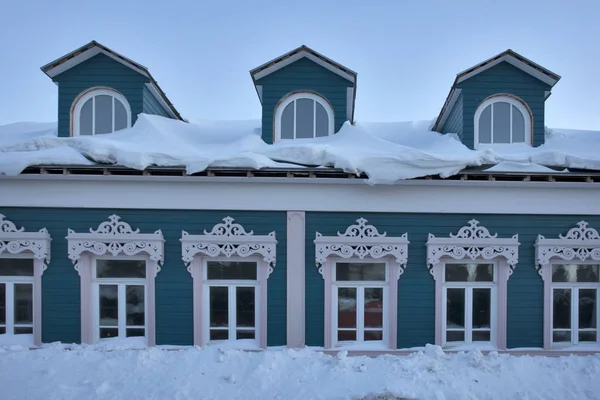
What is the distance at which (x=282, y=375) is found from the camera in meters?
5.27

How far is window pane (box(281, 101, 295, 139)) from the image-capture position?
23.3 ft

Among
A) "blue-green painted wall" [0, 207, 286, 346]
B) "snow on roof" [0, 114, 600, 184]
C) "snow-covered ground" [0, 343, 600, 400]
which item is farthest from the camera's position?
"blue-green painted wall" [0, 207, 286, 346]

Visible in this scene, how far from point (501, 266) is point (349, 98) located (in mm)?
4627

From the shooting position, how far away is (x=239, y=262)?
20.3 feet

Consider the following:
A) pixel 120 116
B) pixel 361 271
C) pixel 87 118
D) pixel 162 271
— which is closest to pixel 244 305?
pixel 162 271

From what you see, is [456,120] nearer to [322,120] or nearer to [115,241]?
[322,120]

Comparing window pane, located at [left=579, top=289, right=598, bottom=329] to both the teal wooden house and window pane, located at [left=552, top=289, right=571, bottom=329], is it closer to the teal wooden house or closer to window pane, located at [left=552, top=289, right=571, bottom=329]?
the teal wooden house

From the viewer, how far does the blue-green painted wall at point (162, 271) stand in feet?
19.8

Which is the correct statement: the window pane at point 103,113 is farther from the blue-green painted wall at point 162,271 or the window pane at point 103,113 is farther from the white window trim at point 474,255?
the white window trim at point 474,255

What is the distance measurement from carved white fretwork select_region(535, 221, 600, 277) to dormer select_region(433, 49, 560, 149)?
2.05m

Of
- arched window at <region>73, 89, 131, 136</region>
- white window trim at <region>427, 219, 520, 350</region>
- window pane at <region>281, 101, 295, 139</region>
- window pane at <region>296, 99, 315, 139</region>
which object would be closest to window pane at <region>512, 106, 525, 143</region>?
white window trim at <region>427, 219, 520, 350</region>

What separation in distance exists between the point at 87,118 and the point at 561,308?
10378mm

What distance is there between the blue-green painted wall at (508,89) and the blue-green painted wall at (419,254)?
1.92 meters

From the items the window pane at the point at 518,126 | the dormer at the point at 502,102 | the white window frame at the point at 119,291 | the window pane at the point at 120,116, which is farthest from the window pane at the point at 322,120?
the white window frame at the point at 119,291
